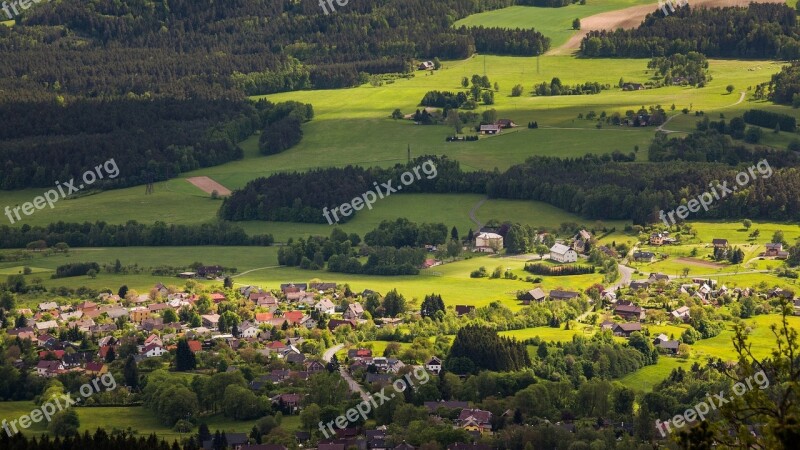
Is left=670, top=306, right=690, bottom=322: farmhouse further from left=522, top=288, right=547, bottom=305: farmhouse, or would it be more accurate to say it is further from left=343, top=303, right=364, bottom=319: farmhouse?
left=343, top=303, right=364, bottom=319: farmhouse

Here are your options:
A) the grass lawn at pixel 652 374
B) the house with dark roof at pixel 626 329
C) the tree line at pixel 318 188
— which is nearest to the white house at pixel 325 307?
the house with dark roof at pixel 626 329

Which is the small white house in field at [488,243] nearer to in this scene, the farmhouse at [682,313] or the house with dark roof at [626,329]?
the farmhouse at [682,313]

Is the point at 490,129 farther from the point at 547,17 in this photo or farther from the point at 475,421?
the point at 475,421

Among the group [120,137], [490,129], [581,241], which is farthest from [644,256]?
[120,137]

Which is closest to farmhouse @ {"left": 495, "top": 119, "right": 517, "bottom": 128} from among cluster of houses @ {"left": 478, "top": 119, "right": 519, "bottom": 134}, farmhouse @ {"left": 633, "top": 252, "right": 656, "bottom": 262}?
cluster of houses @ {"left": 478, "top": 119, "right": 519, "bottom": 134}

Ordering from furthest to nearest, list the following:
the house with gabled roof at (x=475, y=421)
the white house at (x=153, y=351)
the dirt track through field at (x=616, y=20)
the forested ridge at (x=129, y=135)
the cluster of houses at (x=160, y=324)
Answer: the dirt track through field at (x=616, y=20) < the forested ridge at (x=129, y=135) < the white house at (x=153, y=351) < the cluster of houses at (x=160, y=324) < the house with gabled roof at (x=475, y=421)

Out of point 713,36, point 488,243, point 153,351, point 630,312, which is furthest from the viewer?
point 713,36

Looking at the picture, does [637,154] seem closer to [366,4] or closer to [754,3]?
[754,3]
